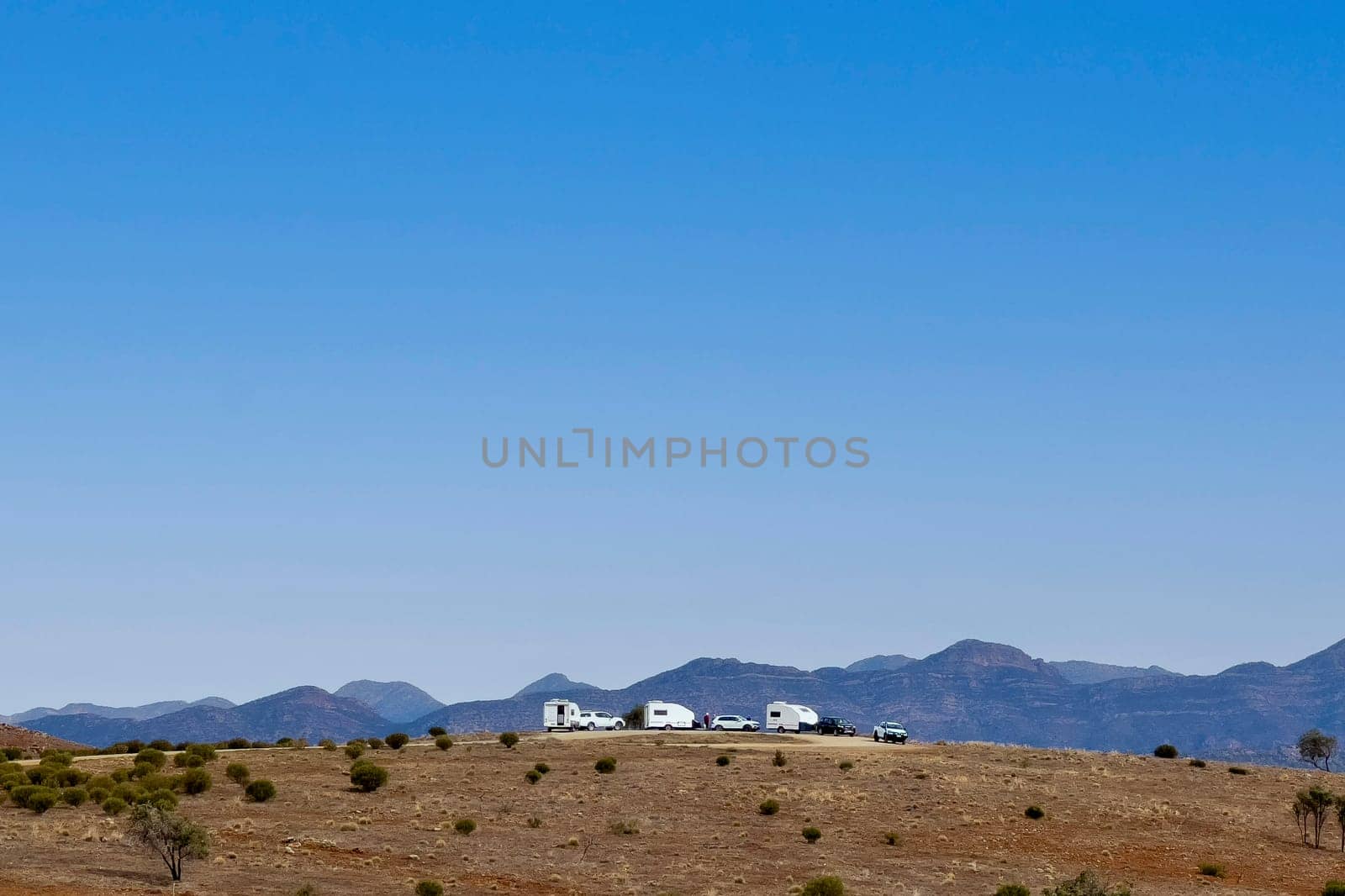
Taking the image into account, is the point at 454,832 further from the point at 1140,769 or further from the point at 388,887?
the point at 1140,769

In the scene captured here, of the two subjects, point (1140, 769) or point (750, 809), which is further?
point (1140, 769)

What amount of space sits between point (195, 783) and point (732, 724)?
46026 millimetres

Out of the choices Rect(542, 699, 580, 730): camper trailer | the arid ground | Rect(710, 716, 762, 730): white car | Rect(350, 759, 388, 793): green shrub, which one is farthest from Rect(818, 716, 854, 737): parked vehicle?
Rect(350, 759, 388, 793): green shrub

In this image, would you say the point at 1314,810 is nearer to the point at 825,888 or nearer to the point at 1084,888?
the point at 1084,888

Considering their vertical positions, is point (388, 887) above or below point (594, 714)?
below

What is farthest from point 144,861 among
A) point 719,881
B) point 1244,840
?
point 1244,840

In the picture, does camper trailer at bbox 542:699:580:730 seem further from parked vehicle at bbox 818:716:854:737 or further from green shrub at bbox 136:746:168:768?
green shrub at bbox 136:746:168:768

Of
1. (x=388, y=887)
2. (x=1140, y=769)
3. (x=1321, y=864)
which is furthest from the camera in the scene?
(x=1140, y=769)

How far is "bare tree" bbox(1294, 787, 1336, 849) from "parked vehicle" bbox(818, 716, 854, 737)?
34.4m

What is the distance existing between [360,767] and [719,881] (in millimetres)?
20334

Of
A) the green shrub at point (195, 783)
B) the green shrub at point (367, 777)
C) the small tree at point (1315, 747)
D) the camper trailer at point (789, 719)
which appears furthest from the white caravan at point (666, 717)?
the small tree at point (1315, 747)

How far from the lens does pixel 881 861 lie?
165ft

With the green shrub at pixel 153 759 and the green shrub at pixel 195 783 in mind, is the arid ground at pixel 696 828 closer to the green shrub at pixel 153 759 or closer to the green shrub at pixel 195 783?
the green shrub at pixel 195 783

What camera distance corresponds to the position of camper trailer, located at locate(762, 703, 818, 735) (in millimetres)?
93438
